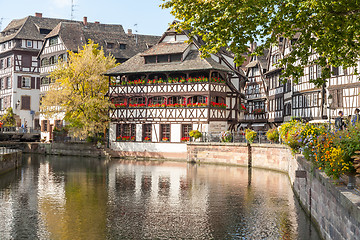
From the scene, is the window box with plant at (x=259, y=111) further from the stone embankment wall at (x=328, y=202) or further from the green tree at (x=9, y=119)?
the green tree at (x=9, y=119)

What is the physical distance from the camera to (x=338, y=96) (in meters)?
38.2

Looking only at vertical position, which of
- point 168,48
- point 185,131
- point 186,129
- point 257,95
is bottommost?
point 185,131

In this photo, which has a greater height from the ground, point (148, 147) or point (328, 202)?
point (148, 147)

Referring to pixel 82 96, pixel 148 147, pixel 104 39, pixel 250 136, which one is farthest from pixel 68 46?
pixel 250 136

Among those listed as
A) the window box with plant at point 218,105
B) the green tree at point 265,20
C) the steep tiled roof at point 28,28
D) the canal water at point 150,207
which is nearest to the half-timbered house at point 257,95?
the window box with plant at point 218,105

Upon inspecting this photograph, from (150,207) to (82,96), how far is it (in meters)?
31.9

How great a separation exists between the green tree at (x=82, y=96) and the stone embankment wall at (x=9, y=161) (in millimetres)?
12137

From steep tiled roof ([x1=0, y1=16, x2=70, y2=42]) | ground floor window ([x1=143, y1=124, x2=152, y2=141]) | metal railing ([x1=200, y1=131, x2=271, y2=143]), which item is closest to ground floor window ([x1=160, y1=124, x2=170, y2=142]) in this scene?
ground floor window ([x1=143, y1=124, x2=152, y2=141])

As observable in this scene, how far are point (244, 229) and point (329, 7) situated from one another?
7701 millimetres

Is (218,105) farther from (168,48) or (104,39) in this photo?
(104,39)

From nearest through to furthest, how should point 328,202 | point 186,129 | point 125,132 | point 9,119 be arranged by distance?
1. point 328,202
2. point 186,129
3. point 125,132
4. point 9,119

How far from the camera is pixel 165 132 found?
4666cm

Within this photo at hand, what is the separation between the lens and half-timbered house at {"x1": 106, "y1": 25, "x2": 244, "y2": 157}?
→ 44.9 meters

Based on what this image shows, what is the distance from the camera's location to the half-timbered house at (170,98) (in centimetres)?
4488
